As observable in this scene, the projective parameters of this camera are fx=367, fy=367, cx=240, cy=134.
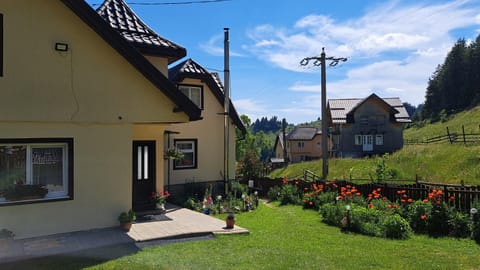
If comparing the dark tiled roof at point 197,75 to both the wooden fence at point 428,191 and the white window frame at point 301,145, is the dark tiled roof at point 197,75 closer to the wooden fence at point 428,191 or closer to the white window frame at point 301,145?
the wooden fence at point 428,191

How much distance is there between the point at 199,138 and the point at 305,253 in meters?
10.3

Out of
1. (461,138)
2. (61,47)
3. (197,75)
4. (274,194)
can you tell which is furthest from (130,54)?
(461,138)

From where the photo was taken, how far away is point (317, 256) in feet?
23.9

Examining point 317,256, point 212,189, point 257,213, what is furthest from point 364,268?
point 212,189

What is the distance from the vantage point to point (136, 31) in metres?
12.2

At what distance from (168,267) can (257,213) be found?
6.64 m

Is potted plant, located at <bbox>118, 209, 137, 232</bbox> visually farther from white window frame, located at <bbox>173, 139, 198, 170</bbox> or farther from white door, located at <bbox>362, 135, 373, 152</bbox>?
white door, located at <bbox>362, 135, 373, 152</bbox>

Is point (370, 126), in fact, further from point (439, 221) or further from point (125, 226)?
point (125, 226)

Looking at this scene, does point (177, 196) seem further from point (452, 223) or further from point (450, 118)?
point (450, 118)

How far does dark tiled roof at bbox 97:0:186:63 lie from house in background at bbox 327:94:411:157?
39574 millimetres

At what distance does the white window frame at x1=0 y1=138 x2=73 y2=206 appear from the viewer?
27.4 ft

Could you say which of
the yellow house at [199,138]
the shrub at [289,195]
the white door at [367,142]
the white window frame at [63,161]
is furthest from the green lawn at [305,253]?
the white door at [367,142]

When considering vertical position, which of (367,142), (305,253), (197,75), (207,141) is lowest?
(305,253)

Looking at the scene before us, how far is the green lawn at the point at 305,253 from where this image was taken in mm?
6691
